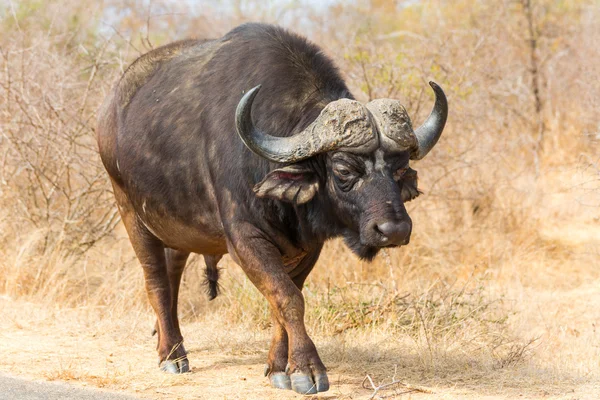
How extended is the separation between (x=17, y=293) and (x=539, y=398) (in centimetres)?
513

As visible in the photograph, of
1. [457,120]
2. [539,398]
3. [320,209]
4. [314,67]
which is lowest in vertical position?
[539,398]

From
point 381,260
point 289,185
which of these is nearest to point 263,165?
point 289,185

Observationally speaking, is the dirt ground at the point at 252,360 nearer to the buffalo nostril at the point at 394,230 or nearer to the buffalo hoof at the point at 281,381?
the buffalo hoof at the point at 281,381

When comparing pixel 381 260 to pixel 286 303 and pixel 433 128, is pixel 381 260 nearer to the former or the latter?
pixel 433 128

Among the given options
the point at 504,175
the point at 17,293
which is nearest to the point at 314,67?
the point at 17,293

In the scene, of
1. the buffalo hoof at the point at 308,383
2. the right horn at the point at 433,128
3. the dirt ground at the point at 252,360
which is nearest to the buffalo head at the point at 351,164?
the right horn at the point at 433,128

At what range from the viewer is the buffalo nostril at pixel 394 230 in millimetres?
4996

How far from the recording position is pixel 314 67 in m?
5.98

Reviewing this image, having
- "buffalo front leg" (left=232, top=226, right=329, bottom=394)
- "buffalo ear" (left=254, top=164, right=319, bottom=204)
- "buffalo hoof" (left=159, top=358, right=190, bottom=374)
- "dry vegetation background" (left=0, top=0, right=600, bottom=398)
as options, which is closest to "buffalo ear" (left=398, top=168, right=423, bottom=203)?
"buffalo ear" (left=254, top=164, right=319, bottom=204)

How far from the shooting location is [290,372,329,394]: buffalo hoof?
532 cm

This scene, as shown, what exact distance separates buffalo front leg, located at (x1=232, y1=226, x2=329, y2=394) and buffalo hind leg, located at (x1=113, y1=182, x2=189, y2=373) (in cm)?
126

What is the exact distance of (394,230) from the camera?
500 cm

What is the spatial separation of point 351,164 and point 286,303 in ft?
3.04

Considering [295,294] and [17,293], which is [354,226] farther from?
[17,293]
